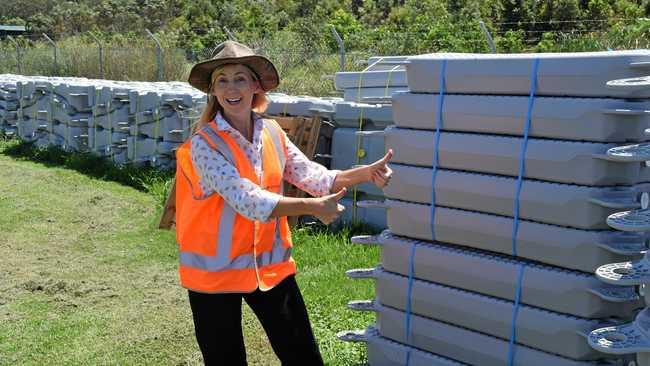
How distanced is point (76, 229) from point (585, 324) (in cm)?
629

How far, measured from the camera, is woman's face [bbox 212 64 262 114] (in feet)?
10.8

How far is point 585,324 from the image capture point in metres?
3.26

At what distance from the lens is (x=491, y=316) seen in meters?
3.55

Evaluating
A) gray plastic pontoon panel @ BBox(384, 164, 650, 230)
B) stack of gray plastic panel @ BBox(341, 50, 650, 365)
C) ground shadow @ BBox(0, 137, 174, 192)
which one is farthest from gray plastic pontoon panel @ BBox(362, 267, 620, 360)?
ground shadow @ BBox(0, 137, 174, 192)

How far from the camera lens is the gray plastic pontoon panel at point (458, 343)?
343 centimetres

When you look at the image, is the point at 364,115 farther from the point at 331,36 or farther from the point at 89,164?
the point at 331,36

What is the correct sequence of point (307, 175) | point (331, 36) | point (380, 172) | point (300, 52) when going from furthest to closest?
point (331, 36), point (300, 52), point (307, 175), point (380, 172)

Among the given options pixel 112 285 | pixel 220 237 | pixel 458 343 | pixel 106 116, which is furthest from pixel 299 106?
pixel 220 237

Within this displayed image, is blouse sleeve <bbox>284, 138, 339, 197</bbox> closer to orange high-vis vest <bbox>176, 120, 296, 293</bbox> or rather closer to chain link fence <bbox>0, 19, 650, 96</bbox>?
orange high-vis vest <bbox>176, 120, 296, 293</bbox>

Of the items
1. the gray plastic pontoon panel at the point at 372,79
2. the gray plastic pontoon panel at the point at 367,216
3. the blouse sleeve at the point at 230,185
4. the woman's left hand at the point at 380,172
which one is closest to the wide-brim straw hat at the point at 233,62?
the blouse sleeve at the point at 230,185

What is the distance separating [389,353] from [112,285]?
312 centimetres

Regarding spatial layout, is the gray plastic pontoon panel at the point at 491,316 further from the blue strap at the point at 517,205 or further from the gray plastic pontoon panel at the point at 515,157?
the gray plastic pontoon panel at the point at 515,157

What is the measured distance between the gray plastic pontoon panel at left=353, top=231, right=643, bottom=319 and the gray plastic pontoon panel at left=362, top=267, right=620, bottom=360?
0.03m

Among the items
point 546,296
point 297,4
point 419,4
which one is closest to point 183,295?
point 546,296
